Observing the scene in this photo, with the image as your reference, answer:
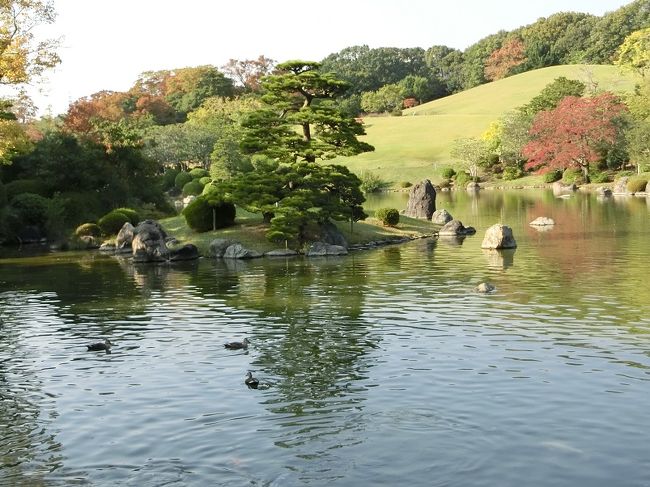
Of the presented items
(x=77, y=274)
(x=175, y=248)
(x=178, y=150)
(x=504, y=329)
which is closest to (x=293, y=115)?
(x=175, y=248)

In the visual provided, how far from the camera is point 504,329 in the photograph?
23.1 m

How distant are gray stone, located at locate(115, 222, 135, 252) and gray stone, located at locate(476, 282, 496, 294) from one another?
2420 cm

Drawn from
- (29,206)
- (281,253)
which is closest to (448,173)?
(29,206)

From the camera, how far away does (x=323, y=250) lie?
143 ft

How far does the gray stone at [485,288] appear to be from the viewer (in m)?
29.4

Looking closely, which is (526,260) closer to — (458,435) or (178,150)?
(458,435)

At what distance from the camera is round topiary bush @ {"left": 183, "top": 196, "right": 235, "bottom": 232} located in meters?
46.6

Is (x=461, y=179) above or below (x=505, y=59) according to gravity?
below

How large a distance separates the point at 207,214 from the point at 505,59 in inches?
6120

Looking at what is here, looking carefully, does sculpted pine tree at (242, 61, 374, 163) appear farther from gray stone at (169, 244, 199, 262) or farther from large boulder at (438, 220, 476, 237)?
large boulder at (438, 220, 476, 237)

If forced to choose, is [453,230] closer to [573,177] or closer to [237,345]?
[237,345]

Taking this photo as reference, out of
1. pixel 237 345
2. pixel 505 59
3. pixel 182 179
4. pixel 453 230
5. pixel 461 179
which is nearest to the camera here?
pixel 237 345

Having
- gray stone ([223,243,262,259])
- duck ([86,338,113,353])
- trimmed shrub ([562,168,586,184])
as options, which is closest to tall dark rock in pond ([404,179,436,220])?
gray stone ([223,243,262,259])

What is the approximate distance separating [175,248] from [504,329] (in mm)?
24225
